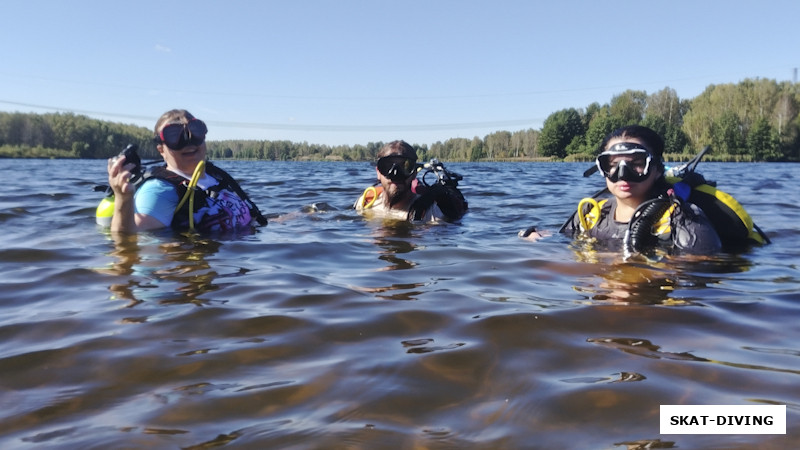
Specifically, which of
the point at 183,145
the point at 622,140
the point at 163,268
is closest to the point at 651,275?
the point at 622,140

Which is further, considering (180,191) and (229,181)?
(229,181)

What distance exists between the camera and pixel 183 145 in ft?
17.8

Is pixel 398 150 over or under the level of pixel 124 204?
over

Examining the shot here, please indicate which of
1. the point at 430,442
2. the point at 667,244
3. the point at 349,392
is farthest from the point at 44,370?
the point at 667,244

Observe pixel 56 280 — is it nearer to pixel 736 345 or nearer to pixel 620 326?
pixel 620 326

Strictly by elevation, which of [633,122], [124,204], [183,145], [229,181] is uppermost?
[633,122]

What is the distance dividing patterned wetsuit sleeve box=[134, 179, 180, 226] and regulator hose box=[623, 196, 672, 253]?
13.3 feet

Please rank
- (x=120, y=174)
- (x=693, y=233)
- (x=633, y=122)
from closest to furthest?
(x=120, y=174) < (x=693, y=233) < (x=633, y=122)

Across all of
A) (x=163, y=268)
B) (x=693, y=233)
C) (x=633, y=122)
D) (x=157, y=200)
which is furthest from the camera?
(x=633, y=122)

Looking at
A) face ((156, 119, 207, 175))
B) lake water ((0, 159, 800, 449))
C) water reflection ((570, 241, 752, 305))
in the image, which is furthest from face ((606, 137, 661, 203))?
face ((156, 119, 207, 175))

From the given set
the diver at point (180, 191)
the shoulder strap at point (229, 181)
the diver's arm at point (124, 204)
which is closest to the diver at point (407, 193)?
the shoulder strap at point (229, 181)

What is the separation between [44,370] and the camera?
2.22 metres

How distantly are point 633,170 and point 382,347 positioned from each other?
3262 mm

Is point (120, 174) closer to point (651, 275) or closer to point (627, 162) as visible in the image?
point (651, 275)
